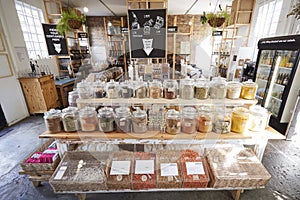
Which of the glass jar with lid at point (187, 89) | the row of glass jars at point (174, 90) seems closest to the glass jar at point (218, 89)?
the row of glass jars at point (174, 90)

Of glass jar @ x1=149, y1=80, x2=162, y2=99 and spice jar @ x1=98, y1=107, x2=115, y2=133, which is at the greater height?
glass jar @ x1=149, y1=80, x2=162, y2=99

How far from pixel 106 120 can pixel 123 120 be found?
0.56 ft

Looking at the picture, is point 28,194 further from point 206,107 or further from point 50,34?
point 50,34

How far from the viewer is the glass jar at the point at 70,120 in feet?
5.09

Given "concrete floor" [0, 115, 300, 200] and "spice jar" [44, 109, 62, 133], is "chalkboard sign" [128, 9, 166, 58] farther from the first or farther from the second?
"concrete floor" [0, 115, 300, 200]

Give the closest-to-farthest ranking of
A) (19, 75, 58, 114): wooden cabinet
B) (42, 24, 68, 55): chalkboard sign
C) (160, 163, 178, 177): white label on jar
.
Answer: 1. (160, 163, 178, 177): white label on jar
2. (19, 75, 58, 114): wooden cabinet
3. (42, 24, 68, 55): chalkboard sign

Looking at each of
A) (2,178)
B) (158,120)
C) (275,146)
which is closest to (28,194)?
(2,178)

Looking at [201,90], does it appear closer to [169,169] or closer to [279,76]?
[169,169]

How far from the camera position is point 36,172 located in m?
1.74

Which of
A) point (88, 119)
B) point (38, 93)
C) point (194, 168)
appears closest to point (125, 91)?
point (88, 119)

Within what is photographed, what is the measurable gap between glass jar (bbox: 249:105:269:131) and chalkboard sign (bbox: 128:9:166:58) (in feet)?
5.34

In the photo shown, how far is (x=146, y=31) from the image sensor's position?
2.51 m

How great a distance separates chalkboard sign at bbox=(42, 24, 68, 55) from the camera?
13.5 feet

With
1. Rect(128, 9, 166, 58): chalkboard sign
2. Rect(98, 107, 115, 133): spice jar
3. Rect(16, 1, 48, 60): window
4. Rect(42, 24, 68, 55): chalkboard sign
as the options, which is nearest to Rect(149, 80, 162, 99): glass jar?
Rect(98, 107, 115, 133): spice jar
